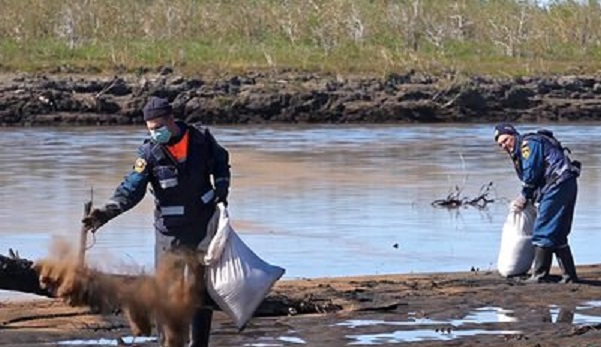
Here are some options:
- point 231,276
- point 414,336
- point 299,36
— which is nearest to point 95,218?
point 231,276

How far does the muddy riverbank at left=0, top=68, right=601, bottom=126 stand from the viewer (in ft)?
108

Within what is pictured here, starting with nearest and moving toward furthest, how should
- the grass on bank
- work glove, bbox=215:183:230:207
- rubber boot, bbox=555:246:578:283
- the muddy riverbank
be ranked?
work glove, bbox=215:183:230:207 → rubber boot, bbox=555:246:578:283 → the muddy riverbank → the grass on bank

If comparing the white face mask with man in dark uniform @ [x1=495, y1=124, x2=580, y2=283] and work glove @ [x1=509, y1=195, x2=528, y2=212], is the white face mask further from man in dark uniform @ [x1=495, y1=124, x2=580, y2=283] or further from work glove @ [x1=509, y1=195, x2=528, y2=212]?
work glove @ [x1=509, y1=195, x2=528, y2=212]

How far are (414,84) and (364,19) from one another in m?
8.87

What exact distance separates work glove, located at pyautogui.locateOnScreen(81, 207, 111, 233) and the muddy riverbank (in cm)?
2242

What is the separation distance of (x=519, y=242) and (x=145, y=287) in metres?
4.40

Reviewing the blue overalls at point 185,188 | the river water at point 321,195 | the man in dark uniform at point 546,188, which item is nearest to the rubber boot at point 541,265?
the man in dark uniform at point 546,188

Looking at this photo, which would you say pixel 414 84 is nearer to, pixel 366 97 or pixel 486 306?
pixel 366 97

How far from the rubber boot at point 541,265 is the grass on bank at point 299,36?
24028 mm

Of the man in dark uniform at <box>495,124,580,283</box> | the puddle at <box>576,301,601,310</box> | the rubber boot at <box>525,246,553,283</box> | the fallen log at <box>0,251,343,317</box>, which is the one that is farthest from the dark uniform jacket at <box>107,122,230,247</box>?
the rubber boot at <box>525,246,553,283</box>

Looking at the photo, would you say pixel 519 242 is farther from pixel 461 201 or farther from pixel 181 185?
pixel 461 201

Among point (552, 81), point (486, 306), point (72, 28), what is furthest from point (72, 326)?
point (72, 28)

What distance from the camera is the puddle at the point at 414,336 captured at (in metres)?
11.2

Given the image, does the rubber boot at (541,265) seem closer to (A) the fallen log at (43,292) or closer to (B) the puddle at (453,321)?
(B) the puddle at (453,321)
